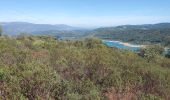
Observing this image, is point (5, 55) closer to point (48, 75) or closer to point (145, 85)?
point (48, 75)

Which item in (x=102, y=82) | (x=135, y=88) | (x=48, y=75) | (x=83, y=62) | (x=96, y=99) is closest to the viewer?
(x=96, y=99)

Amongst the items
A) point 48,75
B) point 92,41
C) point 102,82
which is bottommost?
point 92,41

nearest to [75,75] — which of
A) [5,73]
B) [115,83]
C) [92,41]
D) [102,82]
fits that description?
[102,82]

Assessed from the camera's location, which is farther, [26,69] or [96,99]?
[26,69]

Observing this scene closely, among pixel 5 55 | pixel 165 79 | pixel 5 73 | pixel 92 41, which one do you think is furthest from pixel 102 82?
pixel 92 41

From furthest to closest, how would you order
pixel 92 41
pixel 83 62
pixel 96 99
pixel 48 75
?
pixel 92 41 < pixel 83 62 < pixel 48 75 < pixel 96 99

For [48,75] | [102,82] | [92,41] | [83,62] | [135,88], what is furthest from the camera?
[92,41]

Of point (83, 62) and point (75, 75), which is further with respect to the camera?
point (83, 62)

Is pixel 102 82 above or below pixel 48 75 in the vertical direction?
below

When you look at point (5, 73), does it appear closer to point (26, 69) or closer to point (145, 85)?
point (26, 69)
